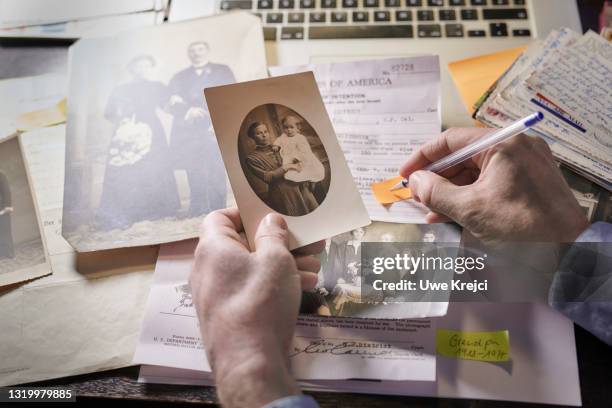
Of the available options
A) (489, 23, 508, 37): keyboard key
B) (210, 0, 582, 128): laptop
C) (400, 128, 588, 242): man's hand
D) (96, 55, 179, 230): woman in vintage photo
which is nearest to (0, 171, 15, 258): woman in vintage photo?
(96, 55, 179, 230): woman in vintage photo

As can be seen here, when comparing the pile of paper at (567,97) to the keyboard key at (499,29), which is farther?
the keyboard key at (499,29)

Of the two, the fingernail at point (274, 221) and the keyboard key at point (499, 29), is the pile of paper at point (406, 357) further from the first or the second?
the keyboard key at point (499, 29)

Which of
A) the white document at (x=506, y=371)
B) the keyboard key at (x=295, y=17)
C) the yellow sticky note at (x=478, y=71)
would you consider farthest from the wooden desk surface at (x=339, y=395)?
the keyboard key at (x=295, y=17)

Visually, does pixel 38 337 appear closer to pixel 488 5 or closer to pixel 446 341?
pixel 446 341

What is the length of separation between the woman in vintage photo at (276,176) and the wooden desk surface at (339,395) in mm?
210

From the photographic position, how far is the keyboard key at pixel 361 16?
29.8 inches

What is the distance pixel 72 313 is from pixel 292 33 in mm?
536

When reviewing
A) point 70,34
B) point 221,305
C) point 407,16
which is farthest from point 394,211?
point 70,34

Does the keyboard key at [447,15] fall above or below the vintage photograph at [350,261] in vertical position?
above

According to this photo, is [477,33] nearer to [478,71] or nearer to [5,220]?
[478,71]

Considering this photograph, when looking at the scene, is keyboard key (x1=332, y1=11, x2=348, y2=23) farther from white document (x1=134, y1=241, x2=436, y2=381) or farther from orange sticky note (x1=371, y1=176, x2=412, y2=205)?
white document (x1=134, y1=241, x2=436, y2=381)

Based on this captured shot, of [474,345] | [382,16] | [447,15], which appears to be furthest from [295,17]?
[474,345]

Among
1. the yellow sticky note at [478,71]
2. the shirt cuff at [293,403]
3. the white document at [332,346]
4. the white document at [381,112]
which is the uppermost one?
the yellow sticky note at [478,71]

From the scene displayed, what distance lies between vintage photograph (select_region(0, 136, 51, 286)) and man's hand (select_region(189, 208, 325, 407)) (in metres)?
0.26
